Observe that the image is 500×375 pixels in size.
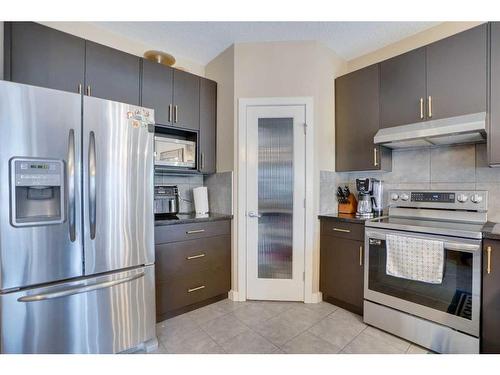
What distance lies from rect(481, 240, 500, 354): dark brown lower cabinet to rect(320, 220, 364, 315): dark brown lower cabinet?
2.55 feet

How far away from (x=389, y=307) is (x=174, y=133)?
2622 mm

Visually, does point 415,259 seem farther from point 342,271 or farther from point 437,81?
point 437,81

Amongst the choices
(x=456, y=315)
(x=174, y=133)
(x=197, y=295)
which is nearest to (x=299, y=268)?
(x=197, y=295)

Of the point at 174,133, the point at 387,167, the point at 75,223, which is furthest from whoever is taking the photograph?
the point at 174,133

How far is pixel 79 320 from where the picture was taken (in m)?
1.41

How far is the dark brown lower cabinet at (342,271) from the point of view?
7.03 ft

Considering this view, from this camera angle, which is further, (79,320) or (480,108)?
(480,108)

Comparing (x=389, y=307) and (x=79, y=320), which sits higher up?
(x=79, y=320)

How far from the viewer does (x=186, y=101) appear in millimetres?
2492

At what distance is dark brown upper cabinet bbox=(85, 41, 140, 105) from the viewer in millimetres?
1947

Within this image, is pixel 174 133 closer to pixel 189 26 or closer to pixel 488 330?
pixel 189 26

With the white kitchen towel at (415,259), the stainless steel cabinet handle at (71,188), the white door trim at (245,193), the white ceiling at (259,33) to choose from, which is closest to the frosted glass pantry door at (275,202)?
the white door trim at (245,193)

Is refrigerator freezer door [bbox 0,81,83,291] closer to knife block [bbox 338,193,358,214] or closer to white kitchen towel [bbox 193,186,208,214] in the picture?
white kitchen towel [bbox 193,186,208,214]

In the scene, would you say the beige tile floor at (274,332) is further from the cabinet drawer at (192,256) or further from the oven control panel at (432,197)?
the oven control panel at (432,197)
